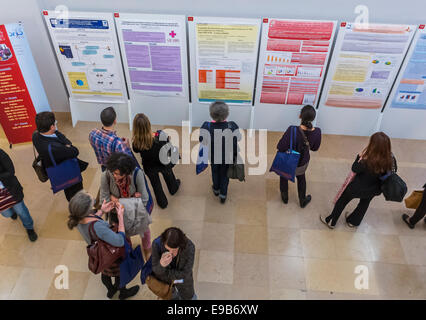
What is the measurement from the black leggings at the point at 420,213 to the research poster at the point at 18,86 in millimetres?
5643

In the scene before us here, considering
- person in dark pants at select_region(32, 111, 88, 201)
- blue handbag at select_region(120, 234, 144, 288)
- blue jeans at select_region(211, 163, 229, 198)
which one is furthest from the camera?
blue jeans at select_region(211, 163, 229, 198)

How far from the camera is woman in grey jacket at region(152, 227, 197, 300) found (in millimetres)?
2506

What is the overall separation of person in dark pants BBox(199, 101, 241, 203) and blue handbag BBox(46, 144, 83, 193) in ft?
5.02

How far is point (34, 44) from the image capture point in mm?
5258

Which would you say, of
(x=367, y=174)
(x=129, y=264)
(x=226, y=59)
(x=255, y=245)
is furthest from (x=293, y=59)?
(x=129, y=264)

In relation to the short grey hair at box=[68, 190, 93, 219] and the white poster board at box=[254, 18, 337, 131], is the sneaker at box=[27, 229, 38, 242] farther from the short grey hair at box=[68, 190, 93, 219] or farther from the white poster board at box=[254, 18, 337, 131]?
the white poster board at box=[254, 18, 337, 131]

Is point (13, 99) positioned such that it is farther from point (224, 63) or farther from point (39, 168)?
point (224, 63)

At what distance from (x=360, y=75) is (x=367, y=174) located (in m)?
2.19

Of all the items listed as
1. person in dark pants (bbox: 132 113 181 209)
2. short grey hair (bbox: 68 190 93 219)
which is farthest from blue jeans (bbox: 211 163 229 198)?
short grey hair (bbox: 68 190 93 219)

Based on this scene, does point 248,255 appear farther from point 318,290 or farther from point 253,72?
point 253,72

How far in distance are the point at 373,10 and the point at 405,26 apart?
0.51 metres

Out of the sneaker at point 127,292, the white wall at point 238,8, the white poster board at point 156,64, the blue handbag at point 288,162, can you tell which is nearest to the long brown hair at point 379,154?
the blue handbag at point 288,162

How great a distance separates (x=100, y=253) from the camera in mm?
2711

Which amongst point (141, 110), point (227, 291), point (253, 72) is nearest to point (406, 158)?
point (253, 72)
